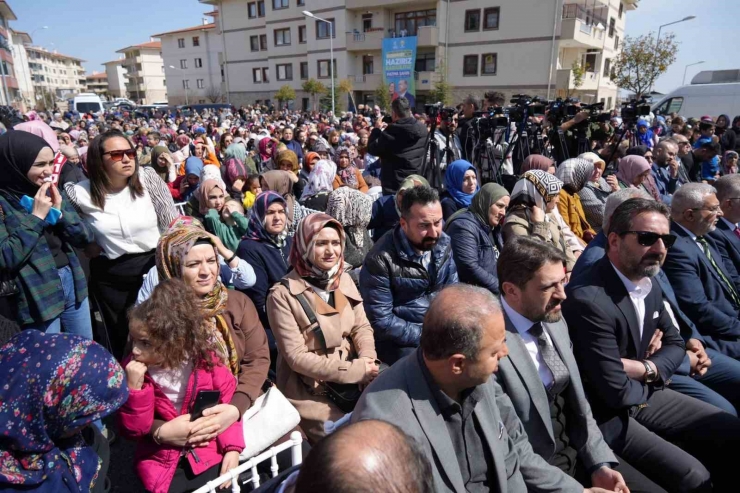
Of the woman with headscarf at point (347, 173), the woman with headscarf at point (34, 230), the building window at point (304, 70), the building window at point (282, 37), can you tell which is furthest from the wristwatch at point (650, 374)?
the building window at point (282, 37)

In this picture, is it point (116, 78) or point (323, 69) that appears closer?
point (323, 69)

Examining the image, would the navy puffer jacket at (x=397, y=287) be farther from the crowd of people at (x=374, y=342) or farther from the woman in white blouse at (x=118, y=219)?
the woman in white blouse at (x=118, y=219)

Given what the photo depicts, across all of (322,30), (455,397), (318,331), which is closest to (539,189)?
(318,331)

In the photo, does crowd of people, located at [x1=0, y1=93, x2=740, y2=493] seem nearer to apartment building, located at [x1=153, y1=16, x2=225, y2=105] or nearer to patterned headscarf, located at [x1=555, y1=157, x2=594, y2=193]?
patterned headscarf, located at [x1=555, y1=157, x2=594, y2=193]

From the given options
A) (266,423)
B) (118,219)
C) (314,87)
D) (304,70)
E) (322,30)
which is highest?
(322,30)

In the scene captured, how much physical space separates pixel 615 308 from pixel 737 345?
1.44 m

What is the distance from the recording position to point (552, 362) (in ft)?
7.27

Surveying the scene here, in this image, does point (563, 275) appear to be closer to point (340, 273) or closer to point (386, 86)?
point (340, 273)

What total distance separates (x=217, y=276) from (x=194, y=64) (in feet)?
188

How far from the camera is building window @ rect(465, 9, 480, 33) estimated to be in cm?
2932

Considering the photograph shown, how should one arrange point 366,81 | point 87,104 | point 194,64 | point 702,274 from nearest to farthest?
point 702,274 < point 366,81 < point 87,104 < point 194,64

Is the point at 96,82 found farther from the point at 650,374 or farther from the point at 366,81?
the point at 650,374

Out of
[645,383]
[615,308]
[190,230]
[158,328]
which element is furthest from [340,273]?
[645,383]

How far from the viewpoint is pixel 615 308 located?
2436 millimetres
